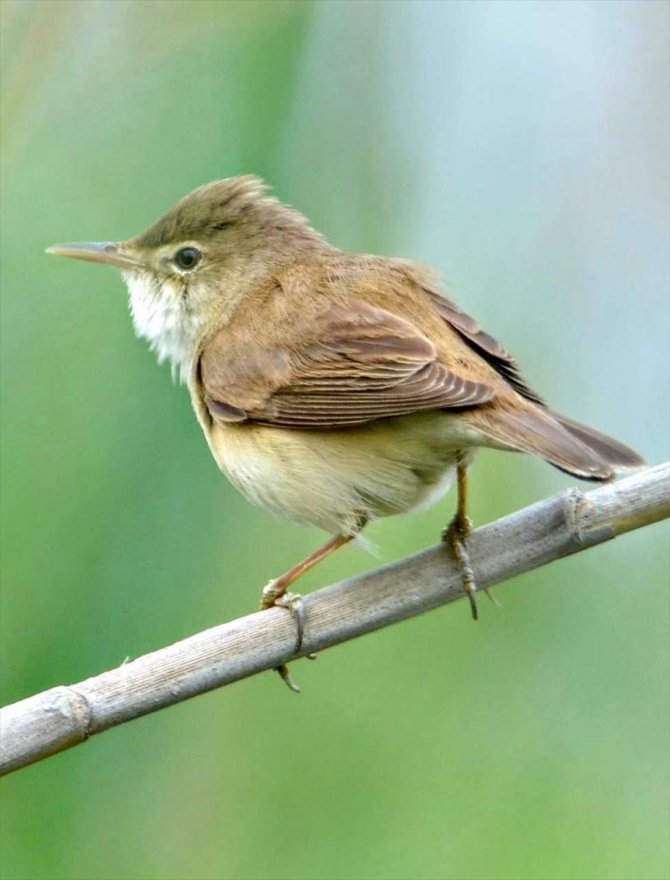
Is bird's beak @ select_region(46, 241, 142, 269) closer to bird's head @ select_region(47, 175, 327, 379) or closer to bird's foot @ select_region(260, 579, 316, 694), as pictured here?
bird's head @ select_region(47, 175, 327, 379)

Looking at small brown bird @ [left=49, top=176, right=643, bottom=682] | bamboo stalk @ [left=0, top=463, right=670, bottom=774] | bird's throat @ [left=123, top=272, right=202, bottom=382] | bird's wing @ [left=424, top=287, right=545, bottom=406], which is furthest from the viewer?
bird's throat @ [left=123, top=272, right=202, bottom=382]

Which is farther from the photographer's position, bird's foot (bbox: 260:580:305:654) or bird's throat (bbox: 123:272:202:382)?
bird's throat (bbox: 123:272:202:382)

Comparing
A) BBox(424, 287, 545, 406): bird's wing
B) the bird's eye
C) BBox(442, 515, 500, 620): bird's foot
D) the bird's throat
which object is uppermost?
BBox(424, 287, 545, 406): bird's wing

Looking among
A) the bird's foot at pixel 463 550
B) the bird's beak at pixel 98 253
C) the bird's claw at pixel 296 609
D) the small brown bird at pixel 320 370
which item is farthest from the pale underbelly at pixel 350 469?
the bird's beak at pixel 98 253

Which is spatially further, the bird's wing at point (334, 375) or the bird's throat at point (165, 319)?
the bird's throat at point (165, 319)

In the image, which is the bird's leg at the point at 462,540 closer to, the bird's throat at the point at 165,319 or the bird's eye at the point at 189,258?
the bird's throat at the point at 165,319

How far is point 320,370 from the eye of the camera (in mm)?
2709

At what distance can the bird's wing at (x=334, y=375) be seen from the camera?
8.04ft

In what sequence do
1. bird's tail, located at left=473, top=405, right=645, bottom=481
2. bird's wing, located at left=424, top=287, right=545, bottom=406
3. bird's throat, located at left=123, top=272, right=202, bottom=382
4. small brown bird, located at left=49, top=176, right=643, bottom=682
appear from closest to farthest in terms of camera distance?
bird's tail, located at left=473, top=405, right=645, bottom=481 → small brown bird, located at left=49, top=176, right=643, bottom=682 → bird's wing, located at left=424, top=287, right=545, bottom=406 → bird's throat, located at left=123, top=272, right=202, bottom=382

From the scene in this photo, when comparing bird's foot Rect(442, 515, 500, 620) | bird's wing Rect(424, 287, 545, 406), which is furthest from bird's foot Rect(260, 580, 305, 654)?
bird's wing Rect(424, 287, 545, 406)

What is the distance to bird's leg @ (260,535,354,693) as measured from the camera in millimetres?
2332

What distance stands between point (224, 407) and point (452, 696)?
0.83 metres

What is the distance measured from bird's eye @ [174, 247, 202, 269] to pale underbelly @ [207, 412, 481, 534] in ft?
2.11

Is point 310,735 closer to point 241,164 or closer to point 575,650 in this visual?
point 575,650
